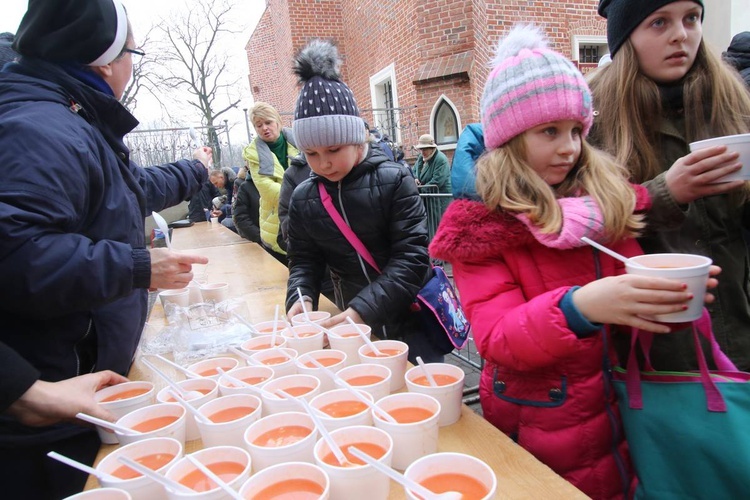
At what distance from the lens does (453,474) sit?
0.94 meters

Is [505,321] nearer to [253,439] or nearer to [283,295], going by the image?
[253,439]

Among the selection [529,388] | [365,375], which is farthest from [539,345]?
[365,375]

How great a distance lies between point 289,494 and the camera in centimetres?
94

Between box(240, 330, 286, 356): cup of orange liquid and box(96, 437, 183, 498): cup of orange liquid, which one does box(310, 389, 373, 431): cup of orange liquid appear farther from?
box(240, 330, 286, 356): cup of orange liquid

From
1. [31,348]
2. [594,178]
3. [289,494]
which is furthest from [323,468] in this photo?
[594,178]

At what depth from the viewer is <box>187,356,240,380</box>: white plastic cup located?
1650 mm

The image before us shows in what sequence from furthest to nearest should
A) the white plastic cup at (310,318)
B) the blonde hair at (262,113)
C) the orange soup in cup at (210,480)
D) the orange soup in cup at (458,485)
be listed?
1. the blonde hair at (262,113)
2. the white plastic cup at (310,318)
3. the orange soup in cup at (210,480)
4. the orange soup in cup at (458,485)

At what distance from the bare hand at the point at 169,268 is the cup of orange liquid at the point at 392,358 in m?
0.66

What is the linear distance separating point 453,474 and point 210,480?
538 millimetres

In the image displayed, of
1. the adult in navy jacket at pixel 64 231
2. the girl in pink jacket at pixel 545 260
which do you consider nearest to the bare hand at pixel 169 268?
the adult in navy jacket at pixel 64 231

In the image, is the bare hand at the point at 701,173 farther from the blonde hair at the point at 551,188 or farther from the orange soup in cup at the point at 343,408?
the orange soup in cup at the point at 343,408

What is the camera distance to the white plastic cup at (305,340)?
173 centimetres

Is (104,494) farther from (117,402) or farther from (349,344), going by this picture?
(349,344)

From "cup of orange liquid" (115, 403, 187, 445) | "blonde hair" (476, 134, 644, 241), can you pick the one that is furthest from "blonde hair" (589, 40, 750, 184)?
"cup of orange liquid" (115, 403, 187, 445)
